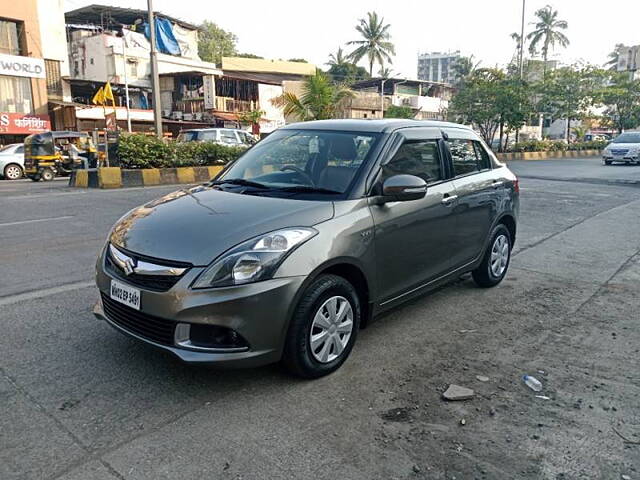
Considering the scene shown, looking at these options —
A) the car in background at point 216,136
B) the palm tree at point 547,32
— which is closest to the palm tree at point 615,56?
the palm tree at point 547,32

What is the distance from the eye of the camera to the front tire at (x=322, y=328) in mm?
3170

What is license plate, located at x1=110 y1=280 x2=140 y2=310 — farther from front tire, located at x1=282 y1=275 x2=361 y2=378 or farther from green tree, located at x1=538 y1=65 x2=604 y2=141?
green tree, located at x1=538 y1=65 x2=604 y2=141

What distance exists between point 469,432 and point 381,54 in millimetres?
61101

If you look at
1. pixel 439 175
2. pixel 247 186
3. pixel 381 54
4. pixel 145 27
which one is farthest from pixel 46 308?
pixel 381 54

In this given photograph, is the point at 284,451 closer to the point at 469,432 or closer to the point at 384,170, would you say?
the point at 469,432

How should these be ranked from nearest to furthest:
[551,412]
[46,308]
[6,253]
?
[551,412] < [46,308] < [6,253]

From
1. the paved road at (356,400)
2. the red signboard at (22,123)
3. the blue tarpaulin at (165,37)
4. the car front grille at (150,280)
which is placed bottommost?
the paved road at (356,400)

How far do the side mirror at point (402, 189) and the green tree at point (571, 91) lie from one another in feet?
117

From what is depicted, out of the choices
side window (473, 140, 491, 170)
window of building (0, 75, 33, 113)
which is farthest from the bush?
window of building (0, 75, 33, 113)

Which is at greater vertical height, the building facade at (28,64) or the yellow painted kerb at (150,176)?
the building facade at (28,64)

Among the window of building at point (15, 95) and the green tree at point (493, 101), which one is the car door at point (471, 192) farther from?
the window of building at point (15, 95)

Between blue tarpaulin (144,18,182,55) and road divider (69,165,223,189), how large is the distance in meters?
28.6

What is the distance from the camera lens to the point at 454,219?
4.56 metres

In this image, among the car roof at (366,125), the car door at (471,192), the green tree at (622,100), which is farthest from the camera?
the green tree at (622,100)
